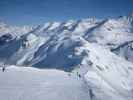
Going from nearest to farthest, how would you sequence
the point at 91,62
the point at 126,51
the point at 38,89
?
the point at 38,89 < the point at 91,62 < the point at 126,51

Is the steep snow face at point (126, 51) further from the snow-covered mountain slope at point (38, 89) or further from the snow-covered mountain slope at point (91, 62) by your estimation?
the snow-covered mountain slope at point (38, 89)

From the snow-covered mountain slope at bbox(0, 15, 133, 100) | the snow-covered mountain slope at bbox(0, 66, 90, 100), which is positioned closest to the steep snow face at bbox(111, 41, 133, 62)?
the snow-covered mountain slope at bbox(0, 15, 133, 100)

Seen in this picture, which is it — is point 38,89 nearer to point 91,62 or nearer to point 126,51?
point 91,62

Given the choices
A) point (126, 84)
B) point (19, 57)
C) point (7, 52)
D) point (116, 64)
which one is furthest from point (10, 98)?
point (7, 52)

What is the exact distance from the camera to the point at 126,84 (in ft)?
262

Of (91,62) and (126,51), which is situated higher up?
(91,62)

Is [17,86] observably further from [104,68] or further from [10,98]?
[104,68]

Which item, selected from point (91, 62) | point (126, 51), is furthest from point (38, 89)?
point (126, 51)

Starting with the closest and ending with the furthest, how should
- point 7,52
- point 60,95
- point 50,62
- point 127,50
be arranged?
point 60,95, point 50,62, point 127,50, point 7,52

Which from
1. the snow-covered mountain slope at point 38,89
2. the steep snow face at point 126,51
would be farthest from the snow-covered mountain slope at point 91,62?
the snow-covered mountain slope at point 38,89

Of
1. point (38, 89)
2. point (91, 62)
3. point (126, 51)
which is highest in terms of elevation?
point (38, 89)

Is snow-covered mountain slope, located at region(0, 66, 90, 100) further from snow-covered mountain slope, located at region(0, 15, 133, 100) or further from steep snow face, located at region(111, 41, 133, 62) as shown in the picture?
steep snow face, located at region(111, 41, 133, 62)

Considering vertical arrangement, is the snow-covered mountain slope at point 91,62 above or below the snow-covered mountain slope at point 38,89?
below

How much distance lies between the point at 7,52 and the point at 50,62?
93135 millimetres
